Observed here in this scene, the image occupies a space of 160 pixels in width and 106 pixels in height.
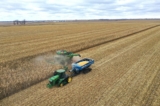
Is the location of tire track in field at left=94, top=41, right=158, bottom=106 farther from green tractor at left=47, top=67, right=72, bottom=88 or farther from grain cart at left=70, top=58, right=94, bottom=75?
grain cart at left=70, top=58, right=94, bottom=75

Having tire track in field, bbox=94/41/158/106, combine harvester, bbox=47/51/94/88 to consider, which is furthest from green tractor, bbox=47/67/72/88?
tire track in field, bbox=94/41/158/106

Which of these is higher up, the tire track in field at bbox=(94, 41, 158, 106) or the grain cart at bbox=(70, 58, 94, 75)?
the grain cart at bbox=(70, 58, 94, 75)

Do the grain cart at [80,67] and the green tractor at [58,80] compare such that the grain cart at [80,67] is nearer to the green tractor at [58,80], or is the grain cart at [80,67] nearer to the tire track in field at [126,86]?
the green tractor at [58,80]

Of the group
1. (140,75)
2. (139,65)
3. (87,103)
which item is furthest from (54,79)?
(139,65)

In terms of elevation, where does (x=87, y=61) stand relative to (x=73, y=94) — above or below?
above

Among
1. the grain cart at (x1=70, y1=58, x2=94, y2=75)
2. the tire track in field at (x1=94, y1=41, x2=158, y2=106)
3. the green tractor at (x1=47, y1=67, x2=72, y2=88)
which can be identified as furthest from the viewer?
the grain cart at (x1=70, y1=58, x2=94, y2=75)

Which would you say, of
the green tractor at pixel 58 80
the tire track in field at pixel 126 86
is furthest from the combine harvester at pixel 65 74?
the tire track in field at pixel 126 86

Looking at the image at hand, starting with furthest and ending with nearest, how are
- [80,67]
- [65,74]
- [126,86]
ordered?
1. [80,67]
2. [65,74]
3. [126,86]

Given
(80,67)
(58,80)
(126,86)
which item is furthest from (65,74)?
(126,86)

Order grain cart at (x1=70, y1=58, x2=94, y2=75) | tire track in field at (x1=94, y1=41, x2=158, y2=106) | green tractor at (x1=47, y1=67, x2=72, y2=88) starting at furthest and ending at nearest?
grain cart at (x1=70, y1=58, x2=94, y2=75)
green tractor at (x1=47, y1=67, x2=72, y2=88)
tire track in field at (x1=94, y1=41, x2=158, y2=106)

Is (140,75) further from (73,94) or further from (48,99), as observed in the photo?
(48,99)

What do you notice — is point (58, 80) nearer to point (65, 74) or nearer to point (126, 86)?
point (65, 74)
